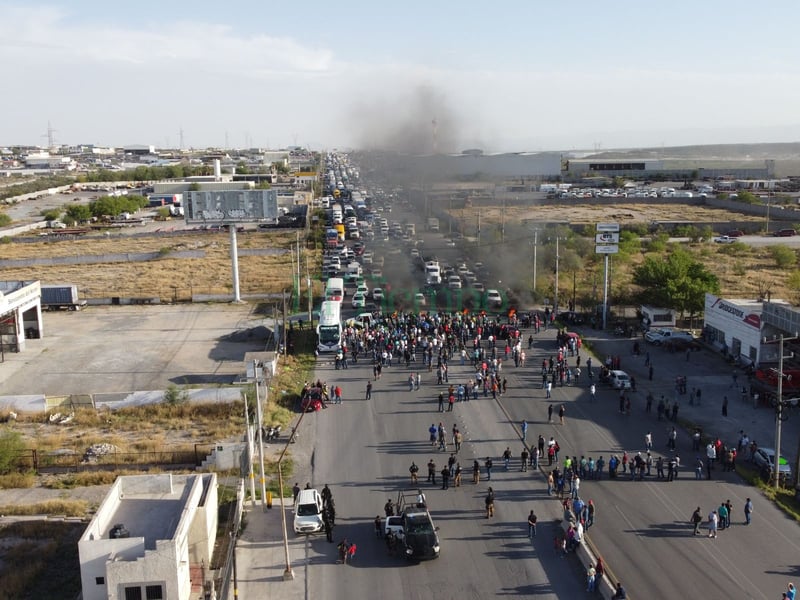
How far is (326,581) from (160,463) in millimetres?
7488

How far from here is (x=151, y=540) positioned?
12820 mm

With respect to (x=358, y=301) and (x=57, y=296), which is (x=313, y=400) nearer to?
(x=358, y=301)

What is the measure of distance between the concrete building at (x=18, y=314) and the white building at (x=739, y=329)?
88.6 ft

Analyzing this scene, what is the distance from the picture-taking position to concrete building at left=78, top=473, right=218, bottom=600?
37.5 ft

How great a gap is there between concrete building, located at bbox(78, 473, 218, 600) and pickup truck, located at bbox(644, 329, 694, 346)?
19.5 metres

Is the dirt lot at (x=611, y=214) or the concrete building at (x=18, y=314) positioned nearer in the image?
the concrete building at (x=18, y=314)

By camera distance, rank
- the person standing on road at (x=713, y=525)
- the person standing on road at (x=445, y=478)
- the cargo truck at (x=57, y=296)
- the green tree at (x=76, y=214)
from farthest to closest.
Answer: the green tree at (x=76, y=214) → the cargo truck at (x=57, y=296) → the person standing on road at (x=445, y=478) → the person standing on road at (x=713, y=525)

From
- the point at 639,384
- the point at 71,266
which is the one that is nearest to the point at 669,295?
the point at 639,384

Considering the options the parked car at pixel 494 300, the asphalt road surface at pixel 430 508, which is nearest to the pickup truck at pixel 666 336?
the parked car at pixel 494 300

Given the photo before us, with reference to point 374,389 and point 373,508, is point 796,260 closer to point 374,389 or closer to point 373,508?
point 374,389

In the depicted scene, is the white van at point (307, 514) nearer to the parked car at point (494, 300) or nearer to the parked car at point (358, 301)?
the parked car at point (358, 301)

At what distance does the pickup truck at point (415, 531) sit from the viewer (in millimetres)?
13461

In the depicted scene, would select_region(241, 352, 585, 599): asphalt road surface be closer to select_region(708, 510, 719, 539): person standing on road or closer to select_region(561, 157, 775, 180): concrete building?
select_region(708, 510, 719, 539): person standing on road

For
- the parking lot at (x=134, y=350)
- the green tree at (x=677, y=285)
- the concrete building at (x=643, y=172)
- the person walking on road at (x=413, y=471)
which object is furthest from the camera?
the concrete building at (x=643, y=172)
